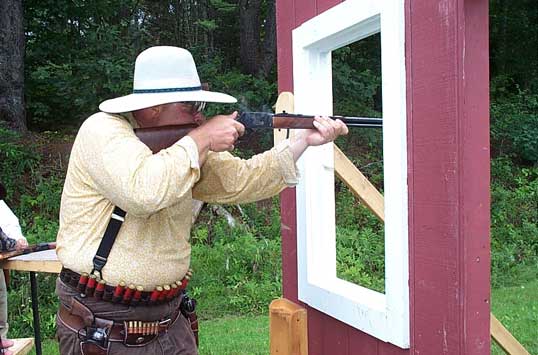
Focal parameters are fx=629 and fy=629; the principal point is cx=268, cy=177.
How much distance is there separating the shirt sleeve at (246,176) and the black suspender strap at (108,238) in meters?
0.47

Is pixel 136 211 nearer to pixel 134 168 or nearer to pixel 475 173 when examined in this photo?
pixel 134 168

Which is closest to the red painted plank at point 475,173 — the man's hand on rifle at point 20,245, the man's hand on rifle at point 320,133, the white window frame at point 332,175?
the white window frame at point 332,175

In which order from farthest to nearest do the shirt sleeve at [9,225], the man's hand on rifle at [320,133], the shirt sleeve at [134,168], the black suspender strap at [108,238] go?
the shirt sleeve at [9,225]
the man's hand on rifle at [320,133]
the black suspender strap at [108,238]
the shirt sleeve at [134,168]

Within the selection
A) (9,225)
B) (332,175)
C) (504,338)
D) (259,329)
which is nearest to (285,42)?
(332,175)

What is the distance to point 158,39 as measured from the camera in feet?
→ 37.8

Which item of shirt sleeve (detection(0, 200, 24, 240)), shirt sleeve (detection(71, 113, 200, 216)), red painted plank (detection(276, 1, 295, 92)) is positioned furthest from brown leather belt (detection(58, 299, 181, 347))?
shirt sleeve (detection(0, 200, 24, 240))

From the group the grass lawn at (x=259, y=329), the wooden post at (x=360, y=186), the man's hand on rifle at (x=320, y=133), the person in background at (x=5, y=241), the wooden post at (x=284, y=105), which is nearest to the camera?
the man's hand on rifle at (x=320, y=133)

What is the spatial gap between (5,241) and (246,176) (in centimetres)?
185

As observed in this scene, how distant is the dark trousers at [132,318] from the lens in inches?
83.9

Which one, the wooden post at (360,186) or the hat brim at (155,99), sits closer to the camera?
the hat brim at (155,99)

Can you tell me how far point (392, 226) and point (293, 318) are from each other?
2.11 feet

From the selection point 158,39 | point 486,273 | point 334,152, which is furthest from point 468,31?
point 158,39

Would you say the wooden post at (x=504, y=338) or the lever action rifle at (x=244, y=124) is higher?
the lever action rifle at (x=244, y=124)

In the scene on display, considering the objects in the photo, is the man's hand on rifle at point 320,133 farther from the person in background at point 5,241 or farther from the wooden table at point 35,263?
the person in background at point 5,241
